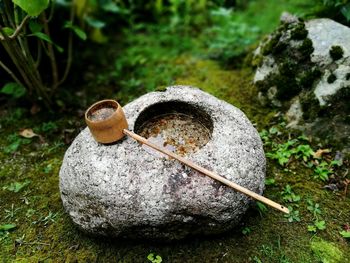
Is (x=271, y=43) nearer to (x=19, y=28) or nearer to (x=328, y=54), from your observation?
(x=328, y=54)

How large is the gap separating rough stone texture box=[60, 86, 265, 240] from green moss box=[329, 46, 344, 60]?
1.43 metres

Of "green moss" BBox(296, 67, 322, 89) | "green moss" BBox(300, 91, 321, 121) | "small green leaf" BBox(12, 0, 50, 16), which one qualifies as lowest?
"green moss" BBox(300, 91, 321, 121)

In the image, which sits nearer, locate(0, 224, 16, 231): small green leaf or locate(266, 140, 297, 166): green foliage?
locate(0, 224, 16, 231): small green leaf

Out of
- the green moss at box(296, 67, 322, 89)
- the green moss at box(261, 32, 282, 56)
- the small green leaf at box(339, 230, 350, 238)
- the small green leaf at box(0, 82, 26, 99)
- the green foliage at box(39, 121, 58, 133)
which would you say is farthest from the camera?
the small green leaf at box(0, 82, 26, 99)

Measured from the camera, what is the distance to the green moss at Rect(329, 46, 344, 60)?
3805mm

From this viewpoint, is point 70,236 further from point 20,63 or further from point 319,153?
point 319,153

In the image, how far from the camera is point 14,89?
15.1 ft

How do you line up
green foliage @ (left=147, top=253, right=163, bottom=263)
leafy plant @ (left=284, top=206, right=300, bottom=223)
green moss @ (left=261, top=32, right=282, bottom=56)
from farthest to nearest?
green moss @ (left=261, top=32, right=282, bottom=56)
leafy plant @ (left=284, top=206, right=300, bottom=223)
green foliage @ (left=147, top=253, right=163, bottom=263)

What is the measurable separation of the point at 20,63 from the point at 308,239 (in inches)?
132

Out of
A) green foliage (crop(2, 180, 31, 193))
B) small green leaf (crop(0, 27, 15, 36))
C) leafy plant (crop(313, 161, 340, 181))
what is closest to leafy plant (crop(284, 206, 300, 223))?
leafy plant (crop(313, 161, 340, 181))

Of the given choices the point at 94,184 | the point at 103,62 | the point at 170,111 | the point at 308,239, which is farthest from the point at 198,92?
the point at 103,62

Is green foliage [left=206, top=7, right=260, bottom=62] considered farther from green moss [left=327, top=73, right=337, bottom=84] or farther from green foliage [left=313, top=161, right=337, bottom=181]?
green foliage [left=313, top=161, right=337, bottom=181]

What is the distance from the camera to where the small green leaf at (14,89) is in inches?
179

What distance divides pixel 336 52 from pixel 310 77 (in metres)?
0.34
